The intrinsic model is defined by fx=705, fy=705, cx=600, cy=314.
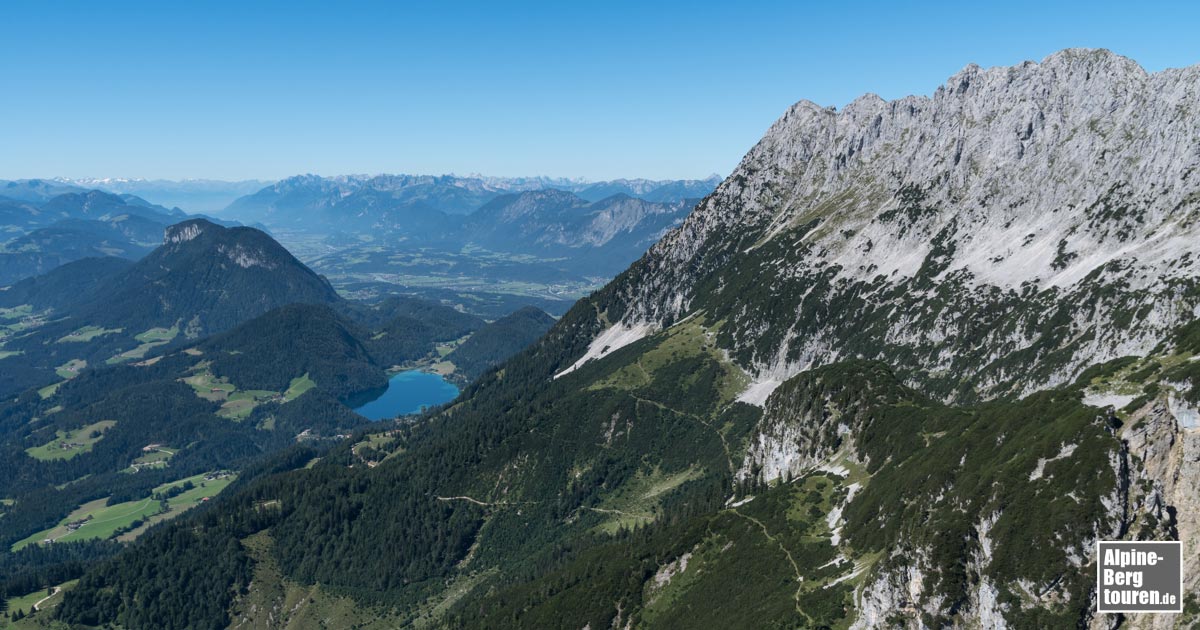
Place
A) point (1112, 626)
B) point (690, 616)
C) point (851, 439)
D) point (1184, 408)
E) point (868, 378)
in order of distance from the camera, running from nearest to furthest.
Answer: point (1112, 626)
point (1184, 408)
point (690, 616)
point (851, 439)
point (868, 378)

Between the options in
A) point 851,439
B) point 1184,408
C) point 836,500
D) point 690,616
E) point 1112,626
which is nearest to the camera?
point 1112,626

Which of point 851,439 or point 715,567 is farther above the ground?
point 851,439

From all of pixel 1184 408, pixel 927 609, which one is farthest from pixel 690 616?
pixel 1184 408

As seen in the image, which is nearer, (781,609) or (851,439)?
(781,609)

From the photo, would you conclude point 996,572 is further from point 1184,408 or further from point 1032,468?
point 1184,408

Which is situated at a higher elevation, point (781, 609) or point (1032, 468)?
point (1032, 468)

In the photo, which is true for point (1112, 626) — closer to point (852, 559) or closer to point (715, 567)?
point (852, 559)

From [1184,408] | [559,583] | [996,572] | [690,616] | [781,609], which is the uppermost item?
[1184,408]

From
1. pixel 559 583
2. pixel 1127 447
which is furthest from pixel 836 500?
pixel 559 583

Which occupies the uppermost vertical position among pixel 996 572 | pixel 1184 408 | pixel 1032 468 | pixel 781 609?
pixel 1184 408
